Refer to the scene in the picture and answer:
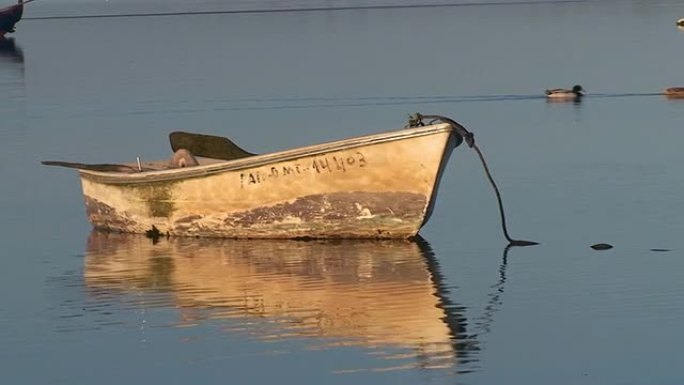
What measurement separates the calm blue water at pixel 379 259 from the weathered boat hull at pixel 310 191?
0.27m

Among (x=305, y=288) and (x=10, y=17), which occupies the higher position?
(x=10, y=17)

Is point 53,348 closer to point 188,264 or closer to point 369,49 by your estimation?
point 188,264

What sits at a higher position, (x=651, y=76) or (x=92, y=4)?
(x=92, y=4)

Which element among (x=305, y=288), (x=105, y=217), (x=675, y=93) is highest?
(x=675, y=93)

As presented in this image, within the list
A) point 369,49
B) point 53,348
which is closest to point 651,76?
point 369,49

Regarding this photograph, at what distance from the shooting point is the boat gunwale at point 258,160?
786 inches

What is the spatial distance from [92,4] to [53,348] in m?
105

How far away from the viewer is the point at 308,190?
810 inches

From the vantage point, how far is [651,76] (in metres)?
44.1

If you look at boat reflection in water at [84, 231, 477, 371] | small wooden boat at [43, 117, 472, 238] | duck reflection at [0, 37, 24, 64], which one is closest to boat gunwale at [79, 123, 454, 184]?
small wooden boat at [43, 117, 472, 238]

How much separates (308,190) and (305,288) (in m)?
2.69

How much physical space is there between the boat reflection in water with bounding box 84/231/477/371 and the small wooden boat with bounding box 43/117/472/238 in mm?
184

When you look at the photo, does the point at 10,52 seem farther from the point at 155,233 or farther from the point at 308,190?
the point at 308,190

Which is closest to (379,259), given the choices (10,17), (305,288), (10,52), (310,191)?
(310,191)
